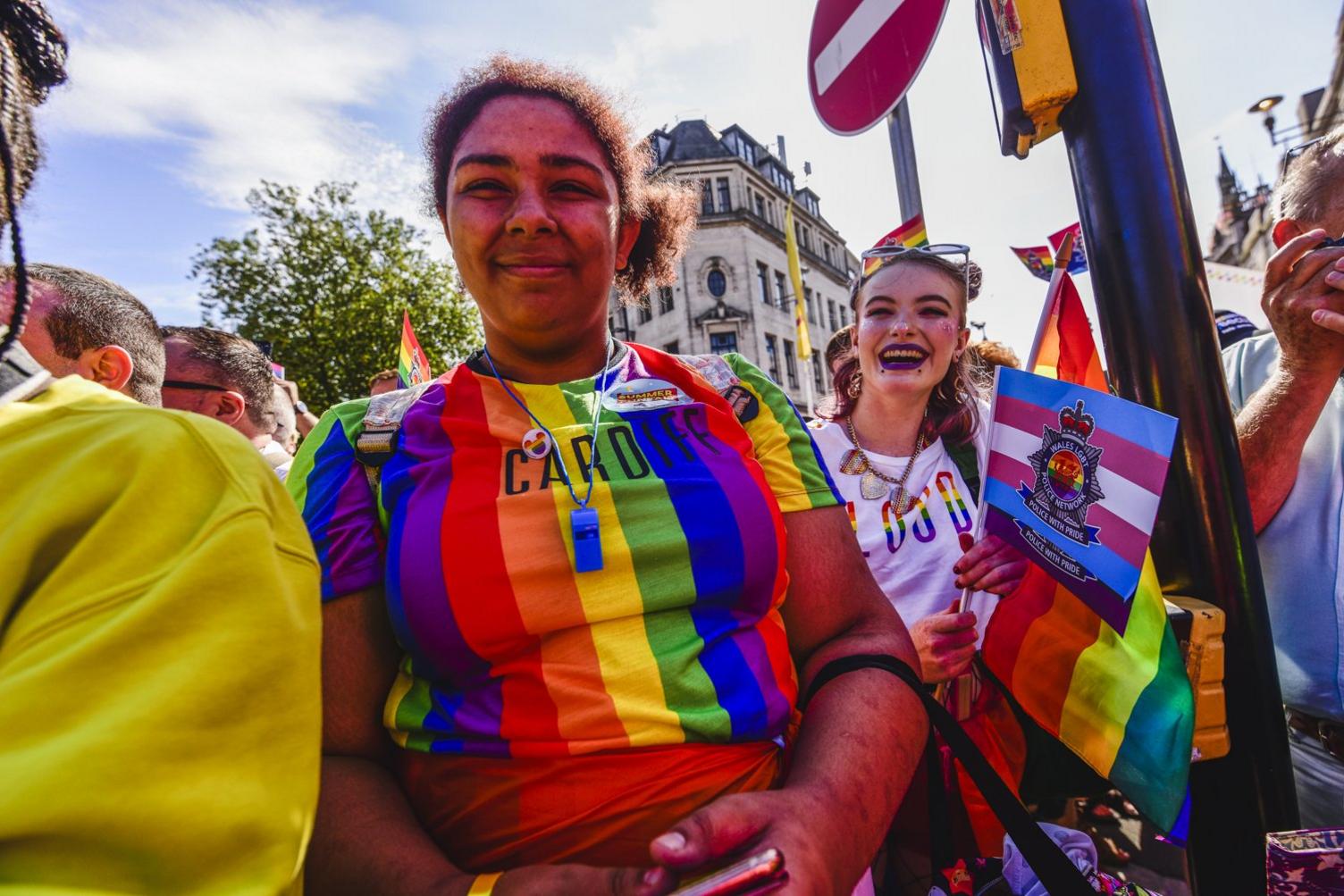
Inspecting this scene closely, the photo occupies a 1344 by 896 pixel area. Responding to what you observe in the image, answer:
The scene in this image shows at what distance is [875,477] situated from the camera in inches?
92.2

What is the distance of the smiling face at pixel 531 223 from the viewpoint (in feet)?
4.74

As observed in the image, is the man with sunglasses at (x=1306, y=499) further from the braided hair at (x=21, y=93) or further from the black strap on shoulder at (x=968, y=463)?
the braided hair at (x=21, y=93)

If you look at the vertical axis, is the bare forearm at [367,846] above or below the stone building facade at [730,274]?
below

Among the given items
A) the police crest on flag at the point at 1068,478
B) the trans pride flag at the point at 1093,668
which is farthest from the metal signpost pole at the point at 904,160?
the police crest on flag at the point at 1068,478

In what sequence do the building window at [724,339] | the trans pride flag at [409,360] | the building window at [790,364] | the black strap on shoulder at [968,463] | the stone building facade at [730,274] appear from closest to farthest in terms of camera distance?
the black strap on shoulder at [968,463]
the trans pride flag at [409,360]
the building window at [724,339]
the stone building facade at [730,274]
the building window at [790,364]

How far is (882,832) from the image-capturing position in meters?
1.12

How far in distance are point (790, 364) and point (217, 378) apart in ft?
92.5

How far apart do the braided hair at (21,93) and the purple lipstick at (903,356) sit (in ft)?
7.68

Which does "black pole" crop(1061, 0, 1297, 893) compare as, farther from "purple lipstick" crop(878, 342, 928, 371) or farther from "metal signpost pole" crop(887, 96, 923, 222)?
"metal signpost pole" crop(887, 96, 923, 222)

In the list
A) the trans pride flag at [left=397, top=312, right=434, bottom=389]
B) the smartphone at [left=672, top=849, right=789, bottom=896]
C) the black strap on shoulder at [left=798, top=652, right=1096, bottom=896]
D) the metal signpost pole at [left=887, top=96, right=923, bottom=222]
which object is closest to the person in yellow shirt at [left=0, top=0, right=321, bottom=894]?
the smartphone at [left=672, top=849, right=789, bottom=896]

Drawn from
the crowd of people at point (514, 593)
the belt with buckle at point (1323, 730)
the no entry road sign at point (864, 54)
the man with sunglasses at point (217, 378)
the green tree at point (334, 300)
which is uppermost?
the green tree at point (334, 300)

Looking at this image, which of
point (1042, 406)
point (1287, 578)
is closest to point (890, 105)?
point (1042, 406)

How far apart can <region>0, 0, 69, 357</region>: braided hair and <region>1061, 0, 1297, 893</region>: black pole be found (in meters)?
1.90

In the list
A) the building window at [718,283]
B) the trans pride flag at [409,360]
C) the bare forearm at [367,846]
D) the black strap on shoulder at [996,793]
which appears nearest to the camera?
the bare forearm at [367,846]
